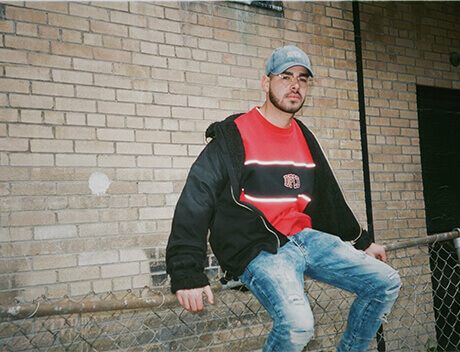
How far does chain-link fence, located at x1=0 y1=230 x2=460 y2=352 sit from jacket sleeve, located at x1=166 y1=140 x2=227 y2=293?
0.40 ft

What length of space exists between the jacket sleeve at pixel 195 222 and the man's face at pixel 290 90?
17.8 inches

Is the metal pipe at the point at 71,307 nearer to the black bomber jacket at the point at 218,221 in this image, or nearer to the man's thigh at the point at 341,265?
the black bomber jacket at the point at 218,221

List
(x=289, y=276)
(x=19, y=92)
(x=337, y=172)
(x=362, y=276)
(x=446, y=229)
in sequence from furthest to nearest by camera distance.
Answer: (x=446, y=229)
(x=337, y=172)
(x=19, y=92)
(x=362, y=276)
(x=289, y=276)

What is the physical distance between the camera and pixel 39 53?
2.97 meters

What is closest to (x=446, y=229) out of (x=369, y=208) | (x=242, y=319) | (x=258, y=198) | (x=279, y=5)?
(x=369, y=208)

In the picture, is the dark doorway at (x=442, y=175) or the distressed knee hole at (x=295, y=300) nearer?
the distressed knee hole at (x=295, y=300)

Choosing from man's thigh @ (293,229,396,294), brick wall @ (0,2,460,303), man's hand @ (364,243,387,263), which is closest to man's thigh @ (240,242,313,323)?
man's thigh @ (293,229,396,294)

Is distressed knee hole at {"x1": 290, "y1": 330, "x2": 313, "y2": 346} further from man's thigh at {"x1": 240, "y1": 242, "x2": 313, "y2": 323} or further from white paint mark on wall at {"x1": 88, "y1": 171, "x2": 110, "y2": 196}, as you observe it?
white paint mark on wall at {"x1": 88, "y1": 171, "x2": 110, "y2": 196}

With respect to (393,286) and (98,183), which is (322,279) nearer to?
(393,286)

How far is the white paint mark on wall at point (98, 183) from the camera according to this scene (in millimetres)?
3062

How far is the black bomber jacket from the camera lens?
1854 mm

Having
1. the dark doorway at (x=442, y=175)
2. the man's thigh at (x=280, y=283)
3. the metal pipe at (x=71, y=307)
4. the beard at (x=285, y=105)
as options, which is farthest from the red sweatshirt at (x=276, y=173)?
the dark doorway at (x=442, y=175)

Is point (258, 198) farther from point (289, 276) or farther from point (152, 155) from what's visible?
point (152, 155)

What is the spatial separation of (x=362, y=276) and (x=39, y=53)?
8.64 ft
